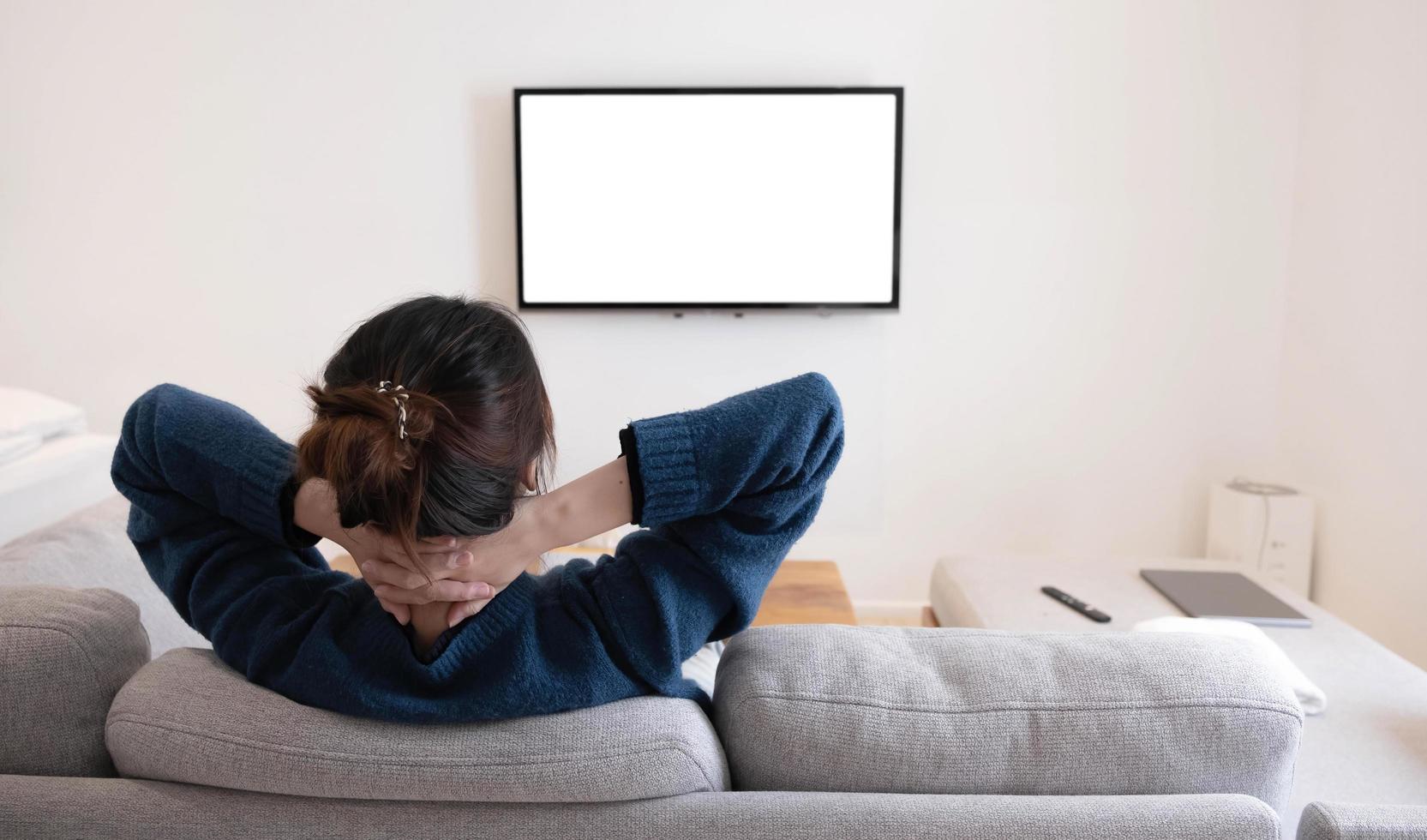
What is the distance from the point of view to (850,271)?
3.13 meters

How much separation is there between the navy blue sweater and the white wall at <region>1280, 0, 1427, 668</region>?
7.61ft

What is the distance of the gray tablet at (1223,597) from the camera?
7.04 ft

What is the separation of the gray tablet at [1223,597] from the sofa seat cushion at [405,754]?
1.66 meters

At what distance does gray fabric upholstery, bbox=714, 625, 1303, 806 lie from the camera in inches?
32.1

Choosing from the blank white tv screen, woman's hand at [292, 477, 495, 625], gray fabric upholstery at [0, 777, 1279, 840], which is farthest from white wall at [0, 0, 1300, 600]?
gray fabric upholstery at [0, 777, 1279, 840]

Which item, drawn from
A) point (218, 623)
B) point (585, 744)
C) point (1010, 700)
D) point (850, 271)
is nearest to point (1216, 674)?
point (1010, 700)

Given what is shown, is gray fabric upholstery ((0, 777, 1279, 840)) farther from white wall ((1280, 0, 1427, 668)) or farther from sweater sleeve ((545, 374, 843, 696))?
white wall ((1280, 0, 1427, 668))

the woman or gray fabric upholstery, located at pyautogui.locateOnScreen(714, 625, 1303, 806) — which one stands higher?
the woman

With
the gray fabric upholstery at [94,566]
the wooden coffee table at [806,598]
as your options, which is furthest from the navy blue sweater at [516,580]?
the wooden coffee table at [806,598]

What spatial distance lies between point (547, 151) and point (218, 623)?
2365mm

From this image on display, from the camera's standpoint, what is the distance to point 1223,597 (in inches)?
90.5

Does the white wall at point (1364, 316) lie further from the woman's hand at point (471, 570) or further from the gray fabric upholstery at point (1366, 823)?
the woman's hand at point (471, 570)


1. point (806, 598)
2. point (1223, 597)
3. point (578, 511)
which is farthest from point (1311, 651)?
point (578, 511)

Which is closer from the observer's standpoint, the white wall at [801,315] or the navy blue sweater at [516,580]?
the navy blue sweater at [516,580]
